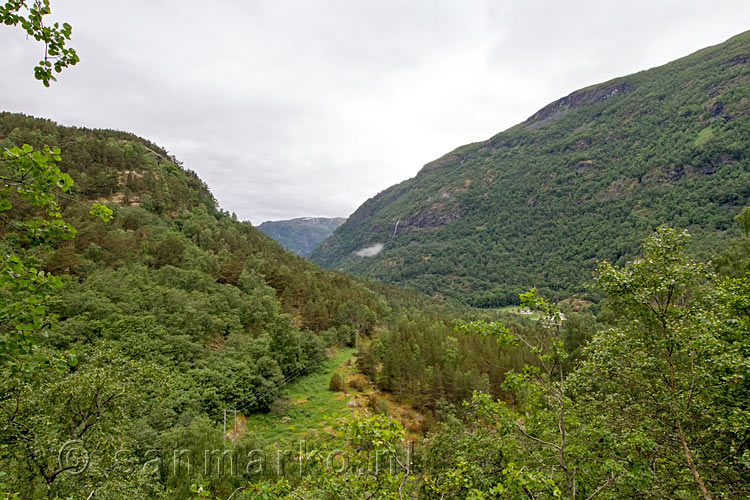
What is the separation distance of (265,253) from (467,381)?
50.5m

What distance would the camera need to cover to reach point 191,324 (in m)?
Result: 31.9

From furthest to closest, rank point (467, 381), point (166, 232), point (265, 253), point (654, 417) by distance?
1. point (265, 253)
2. point (166, 232)
3. point (467, 381)
4. point (654, 417)

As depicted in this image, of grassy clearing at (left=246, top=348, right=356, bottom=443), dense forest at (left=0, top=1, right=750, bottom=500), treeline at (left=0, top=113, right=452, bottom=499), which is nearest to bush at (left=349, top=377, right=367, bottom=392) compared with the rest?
dense forest at (left=0, top=1, right=750, bottom=500)

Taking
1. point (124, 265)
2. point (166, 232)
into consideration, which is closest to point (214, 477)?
point (124, 265)

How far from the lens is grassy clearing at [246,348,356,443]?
27547 mm

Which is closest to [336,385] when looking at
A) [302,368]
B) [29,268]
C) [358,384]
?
[358,384]

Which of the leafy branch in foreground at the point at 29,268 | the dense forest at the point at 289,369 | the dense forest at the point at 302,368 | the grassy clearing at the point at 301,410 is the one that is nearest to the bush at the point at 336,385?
the dense forest at the point at 289,369

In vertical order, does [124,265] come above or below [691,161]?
below

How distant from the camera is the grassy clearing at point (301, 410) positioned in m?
27.5

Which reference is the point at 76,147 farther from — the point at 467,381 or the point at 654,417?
the point at 654,417

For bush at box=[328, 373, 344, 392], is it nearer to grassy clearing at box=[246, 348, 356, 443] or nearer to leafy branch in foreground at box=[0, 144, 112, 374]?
grassy clearing at box=[246, 348, 356, 443]

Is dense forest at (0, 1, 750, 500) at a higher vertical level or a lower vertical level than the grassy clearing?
higher

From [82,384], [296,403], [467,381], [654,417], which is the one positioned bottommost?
[467,381]

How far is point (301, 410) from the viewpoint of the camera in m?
32.2
